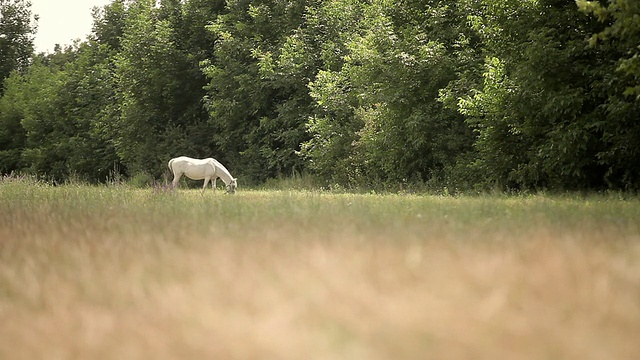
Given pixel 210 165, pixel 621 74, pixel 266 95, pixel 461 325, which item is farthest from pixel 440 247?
pixel 266 95

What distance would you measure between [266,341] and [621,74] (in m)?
16.5

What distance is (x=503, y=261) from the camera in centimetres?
625

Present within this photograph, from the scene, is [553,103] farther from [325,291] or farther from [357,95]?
[325,291]

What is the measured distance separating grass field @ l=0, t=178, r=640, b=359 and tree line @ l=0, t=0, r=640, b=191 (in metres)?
6.88

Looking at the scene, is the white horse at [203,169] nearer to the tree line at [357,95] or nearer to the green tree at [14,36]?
the tree line at [357,95]

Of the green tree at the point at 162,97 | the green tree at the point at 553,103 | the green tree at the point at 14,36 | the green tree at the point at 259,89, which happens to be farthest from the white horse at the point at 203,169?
the green tree at the point at 14,36

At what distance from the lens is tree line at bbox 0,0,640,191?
1970 centimetres

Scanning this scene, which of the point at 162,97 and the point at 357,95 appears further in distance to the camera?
the point at 162,97

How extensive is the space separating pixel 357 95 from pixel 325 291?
27993mm

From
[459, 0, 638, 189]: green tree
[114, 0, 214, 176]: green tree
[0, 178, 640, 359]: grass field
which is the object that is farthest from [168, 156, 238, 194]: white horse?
[114, 0, 214, 176]: green tree

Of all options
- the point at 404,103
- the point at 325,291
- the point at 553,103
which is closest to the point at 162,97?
the point at 404,103

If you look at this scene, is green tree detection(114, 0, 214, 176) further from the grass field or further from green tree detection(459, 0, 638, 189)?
the grass field

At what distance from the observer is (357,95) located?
3284cm

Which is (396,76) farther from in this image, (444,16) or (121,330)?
(121,330)
